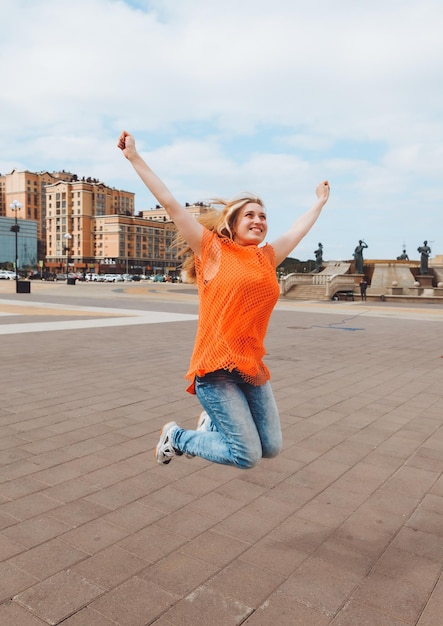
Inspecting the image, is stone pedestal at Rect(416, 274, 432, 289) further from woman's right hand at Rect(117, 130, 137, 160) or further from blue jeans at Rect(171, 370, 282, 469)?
woman's right hand at Rect(117, 130, 137, 160)

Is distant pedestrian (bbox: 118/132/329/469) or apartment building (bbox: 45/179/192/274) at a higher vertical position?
apartment building (bbox: 45/179/192/274)

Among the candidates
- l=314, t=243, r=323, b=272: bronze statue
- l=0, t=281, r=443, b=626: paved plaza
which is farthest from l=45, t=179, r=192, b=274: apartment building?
l=0, t=281, r=443, b=626: paved plaza

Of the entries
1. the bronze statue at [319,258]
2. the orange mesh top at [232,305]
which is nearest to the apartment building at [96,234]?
the bronze statue at [319,258]

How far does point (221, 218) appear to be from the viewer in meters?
2.96

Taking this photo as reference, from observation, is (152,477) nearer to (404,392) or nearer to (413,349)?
(404,392)

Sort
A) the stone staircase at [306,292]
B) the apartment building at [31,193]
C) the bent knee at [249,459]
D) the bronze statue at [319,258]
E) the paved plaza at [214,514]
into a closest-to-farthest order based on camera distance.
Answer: the paved plaza at [214,514] < the bent knee at [249,459] < the stone staircase at [306,292] < the bronze statue at [319,258] < the apartment building at [31,193]

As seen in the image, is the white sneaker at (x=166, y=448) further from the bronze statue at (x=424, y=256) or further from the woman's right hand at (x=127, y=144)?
the bronze statue at (x=424, y=256)

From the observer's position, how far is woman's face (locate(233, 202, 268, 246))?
2900 millimetres

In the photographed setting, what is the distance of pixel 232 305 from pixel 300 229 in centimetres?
105

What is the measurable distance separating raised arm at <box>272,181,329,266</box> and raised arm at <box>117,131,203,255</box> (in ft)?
1.92

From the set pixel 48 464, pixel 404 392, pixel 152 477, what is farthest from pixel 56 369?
pixel 404 392

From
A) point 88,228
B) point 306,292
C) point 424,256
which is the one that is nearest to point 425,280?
point 424,256

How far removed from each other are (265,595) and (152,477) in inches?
62.1

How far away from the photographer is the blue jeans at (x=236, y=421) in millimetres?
2771
